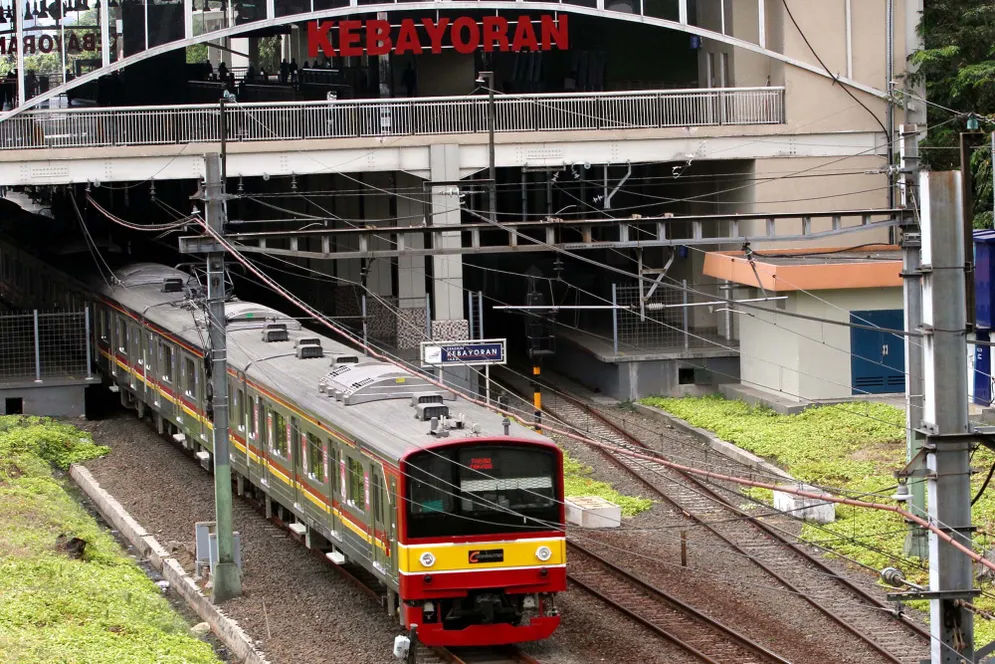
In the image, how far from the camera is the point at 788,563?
61.1 feet

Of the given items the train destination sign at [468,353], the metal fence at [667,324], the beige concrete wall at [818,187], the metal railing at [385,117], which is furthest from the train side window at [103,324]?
the beige concrete wall at [818,187]

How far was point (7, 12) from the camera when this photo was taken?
3244cm

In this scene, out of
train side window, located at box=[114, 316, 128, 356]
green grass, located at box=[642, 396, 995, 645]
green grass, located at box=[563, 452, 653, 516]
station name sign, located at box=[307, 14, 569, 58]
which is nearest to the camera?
green grass, located at box=[642, 396, 995, 645]

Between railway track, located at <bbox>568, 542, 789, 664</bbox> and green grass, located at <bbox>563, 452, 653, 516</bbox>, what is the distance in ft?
8.07

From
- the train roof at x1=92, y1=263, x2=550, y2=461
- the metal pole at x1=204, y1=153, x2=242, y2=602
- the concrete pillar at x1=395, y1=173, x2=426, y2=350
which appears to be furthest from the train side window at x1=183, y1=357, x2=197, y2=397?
the concrete pillar at x1=395, y1=173, x2=426, y2=350

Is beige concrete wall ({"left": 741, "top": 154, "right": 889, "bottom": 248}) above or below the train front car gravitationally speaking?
above

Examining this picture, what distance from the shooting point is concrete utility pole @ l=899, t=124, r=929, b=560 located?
55.1 ft

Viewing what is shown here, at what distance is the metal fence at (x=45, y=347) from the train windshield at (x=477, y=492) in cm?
1667

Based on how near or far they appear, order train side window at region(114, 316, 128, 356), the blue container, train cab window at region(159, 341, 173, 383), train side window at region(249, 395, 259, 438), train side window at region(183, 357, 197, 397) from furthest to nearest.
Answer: train side window at region(114, 316, 128, 356), train cab window at region(159, 341, 173, 383), train side window at region(183, 357, 197, 397), the blue container, train side window at region(249, 395, 259, 438)

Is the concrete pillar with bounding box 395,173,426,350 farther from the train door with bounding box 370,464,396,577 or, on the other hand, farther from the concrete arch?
the train door with bounding box 370,464,396,577

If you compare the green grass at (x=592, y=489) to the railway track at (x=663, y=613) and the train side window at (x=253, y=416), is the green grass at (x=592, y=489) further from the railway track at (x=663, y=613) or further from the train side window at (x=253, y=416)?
the train side window at (x=253, y=416)

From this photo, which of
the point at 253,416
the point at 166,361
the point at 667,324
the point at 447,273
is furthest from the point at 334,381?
the point at 667,324

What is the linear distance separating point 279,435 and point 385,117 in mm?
13153

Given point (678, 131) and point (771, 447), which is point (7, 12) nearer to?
point (678, 131)
